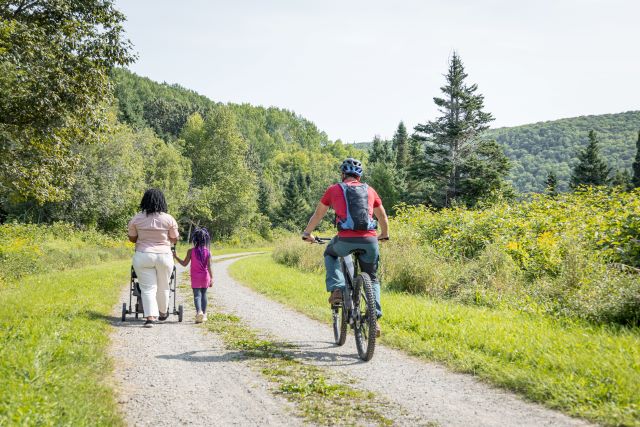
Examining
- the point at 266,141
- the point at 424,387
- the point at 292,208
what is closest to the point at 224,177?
the point at 292,208

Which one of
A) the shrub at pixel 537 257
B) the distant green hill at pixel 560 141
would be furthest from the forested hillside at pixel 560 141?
the shrub at pixel 537 257

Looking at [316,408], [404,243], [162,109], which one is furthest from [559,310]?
[162,109]

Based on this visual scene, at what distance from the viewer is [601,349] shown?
5.20 meters

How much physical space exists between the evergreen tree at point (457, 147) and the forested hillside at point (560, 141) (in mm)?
88568

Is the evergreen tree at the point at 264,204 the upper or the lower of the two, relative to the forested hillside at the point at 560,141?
lower

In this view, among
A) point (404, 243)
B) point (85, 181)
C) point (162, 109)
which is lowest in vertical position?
point (404, 243)

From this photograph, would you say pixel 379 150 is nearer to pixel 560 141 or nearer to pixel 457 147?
pixel 457 147

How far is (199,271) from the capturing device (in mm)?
8984

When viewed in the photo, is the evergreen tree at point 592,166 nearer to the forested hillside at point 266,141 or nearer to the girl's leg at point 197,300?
the forested hillside at point 266,141

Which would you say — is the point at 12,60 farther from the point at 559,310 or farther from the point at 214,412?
the point at 559,310

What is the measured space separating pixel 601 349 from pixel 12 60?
51.2 ft

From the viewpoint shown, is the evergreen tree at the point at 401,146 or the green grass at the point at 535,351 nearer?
the green grass at the point at 535,351

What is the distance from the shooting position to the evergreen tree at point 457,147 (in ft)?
151

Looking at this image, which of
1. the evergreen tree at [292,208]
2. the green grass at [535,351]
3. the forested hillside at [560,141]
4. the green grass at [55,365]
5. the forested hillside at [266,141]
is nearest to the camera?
the green grass at [55,365]
